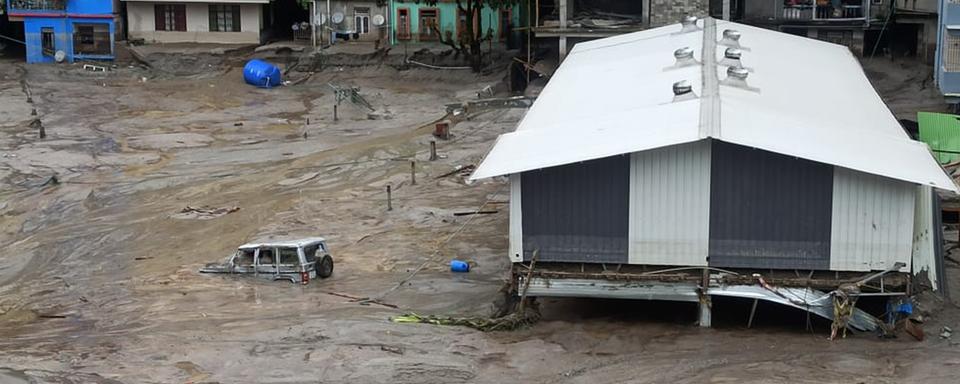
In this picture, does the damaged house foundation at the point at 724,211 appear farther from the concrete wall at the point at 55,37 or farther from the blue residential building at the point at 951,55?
the concrete wall at the point at 55,37

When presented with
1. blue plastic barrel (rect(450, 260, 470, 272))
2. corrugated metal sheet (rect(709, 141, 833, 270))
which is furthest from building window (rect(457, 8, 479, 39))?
corrugated metal sheet (rect(709, 141, 833, 270))

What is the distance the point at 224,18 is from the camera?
65812 mm

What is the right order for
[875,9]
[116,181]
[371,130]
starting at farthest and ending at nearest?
[875,9]
[371,130]
[116,181]

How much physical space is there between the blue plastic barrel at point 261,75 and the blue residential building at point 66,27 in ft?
28.8

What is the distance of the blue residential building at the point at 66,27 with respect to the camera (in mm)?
63125

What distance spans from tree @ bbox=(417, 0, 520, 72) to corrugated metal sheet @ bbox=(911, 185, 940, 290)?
30.9 meters

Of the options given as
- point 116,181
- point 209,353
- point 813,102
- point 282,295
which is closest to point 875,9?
point 813,102

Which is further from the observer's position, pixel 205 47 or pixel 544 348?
pixel 205 47

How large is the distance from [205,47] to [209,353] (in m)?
41.0

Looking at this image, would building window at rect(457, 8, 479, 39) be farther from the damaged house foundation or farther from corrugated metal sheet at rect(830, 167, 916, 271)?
corrugated metal sheet at rect(830, 167, 916, 271)

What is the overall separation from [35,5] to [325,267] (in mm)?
37329

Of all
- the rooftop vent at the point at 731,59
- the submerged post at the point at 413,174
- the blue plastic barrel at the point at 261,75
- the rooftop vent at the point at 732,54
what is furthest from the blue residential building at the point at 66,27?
the rooftop vent at the point at 731,59

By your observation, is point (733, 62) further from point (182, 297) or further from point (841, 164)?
point (182, 297)

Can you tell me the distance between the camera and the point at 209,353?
25266 mm
